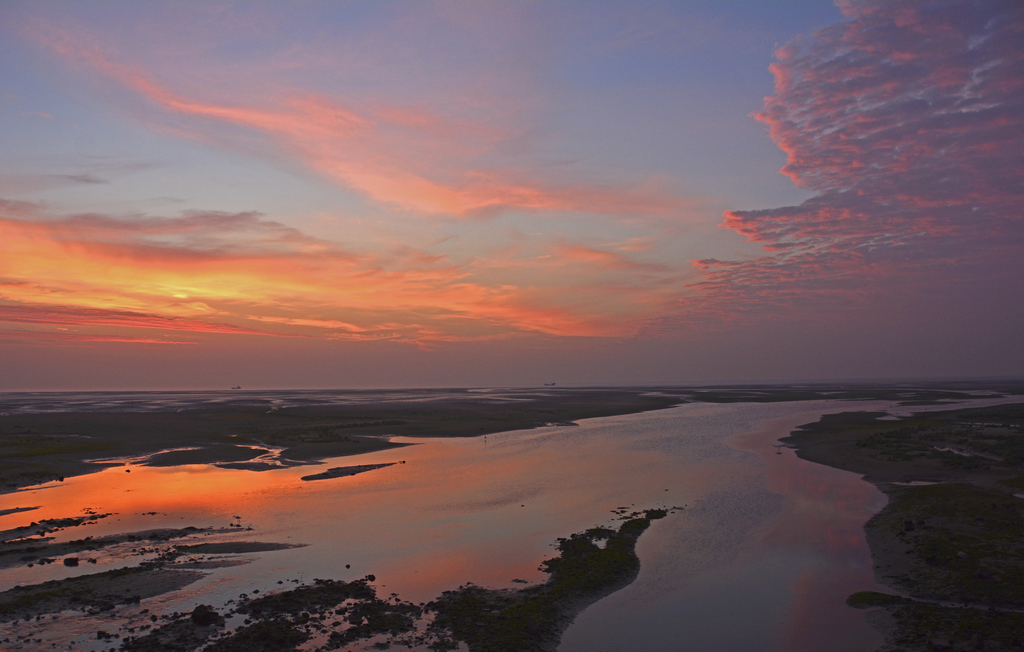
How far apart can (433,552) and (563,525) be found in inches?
242

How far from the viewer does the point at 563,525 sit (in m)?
24.6

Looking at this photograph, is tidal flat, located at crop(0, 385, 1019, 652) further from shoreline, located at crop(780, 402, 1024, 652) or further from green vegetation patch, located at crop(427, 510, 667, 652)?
shoreline, located at crop(780, 402, 1024, 652)

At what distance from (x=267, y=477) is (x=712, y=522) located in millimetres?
26537

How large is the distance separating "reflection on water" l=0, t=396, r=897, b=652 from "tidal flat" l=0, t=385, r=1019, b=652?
0.39 feet

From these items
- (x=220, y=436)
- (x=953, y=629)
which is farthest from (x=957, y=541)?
(x=220, y=436)

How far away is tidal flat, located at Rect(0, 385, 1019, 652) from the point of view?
14.5m

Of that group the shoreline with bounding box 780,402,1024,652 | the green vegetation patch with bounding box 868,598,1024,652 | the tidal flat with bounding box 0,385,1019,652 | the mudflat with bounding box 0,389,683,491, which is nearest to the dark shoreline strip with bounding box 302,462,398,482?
the tidal flat with bounding box 0,385,1019,652

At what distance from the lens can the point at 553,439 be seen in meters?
56.4

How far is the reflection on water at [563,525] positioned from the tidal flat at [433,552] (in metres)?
0.12

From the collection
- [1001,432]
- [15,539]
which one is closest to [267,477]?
[15,539]

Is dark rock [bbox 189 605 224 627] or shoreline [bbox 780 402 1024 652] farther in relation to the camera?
dark rock [bbox 189 605 224 627]

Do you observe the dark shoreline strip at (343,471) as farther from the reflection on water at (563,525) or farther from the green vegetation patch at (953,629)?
the green vegetation patch at (953,629)

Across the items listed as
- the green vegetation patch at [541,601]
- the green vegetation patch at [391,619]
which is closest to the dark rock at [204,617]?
the green vegetation patch at [391,619]

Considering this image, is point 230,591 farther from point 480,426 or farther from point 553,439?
point 480,426
